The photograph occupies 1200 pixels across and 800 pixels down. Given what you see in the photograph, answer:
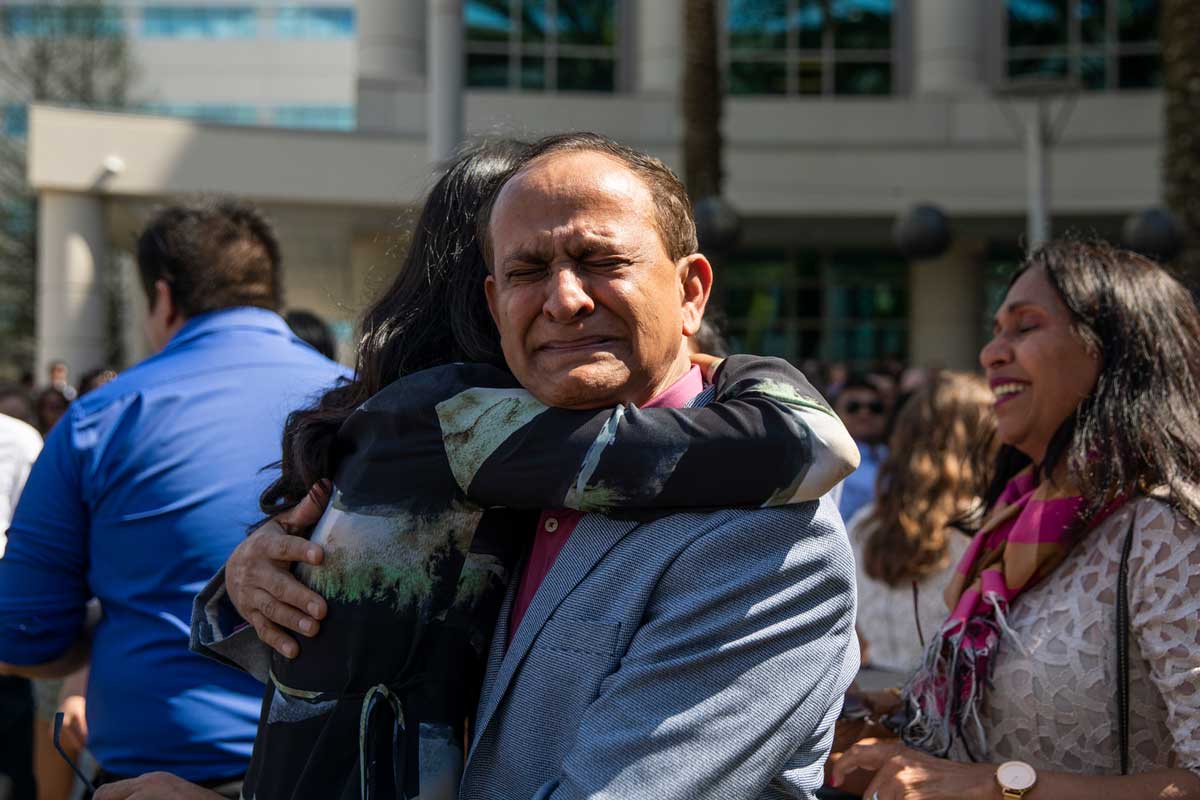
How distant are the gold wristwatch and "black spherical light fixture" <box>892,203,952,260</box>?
12554 millimetres

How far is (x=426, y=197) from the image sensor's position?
236 centimetres

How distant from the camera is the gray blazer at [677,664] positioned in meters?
1.73

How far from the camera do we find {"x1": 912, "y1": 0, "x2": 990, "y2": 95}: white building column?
2075 centimetres

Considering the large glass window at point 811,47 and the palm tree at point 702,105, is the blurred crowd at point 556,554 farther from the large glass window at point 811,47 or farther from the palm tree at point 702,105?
the large glass window at point 811,47

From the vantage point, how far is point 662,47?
21.0 meters

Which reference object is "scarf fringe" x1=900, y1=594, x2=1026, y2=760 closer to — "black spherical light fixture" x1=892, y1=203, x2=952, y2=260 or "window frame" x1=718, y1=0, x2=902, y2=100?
"black spherical light fixture" x1=892, y1=203, x2=952, y2=260

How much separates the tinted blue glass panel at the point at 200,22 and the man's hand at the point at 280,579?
52474 mm

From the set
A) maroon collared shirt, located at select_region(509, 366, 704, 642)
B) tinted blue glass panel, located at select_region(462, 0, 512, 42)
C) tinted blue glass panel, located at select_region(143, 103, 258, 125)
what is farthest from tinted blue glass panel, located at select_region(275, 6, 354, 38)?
maroon collared shirt, located at select_region(509, 366, 704, 642)

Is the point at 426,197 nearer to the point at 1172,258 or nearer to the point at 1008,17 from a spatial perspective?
the point at 1172,258

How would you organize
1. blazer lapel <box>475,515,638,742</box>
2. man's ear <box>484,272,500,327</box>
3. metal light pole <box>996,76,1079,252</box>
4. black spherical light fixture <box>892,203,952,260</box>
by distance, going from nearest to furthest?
blazer lapel <box>475,515,638,742</box> < man's ear <box>484,272,500,327</box> < metal light pole <box>996,76,1079,252</box> < black spherical light fixture <box>892,203,952,260</box>

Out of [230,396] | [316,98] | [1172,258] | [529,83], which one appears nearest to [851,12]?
[529,83]

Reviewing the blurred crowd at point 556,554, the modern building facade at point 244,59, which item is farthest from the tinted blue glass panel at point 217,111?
the blurred crowd at point 556,554

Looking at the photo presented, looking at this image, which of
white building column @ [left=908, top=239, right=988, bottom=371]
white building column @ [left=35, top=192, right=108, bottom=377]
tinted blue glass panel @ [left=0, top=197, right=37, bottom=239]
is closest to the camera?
→ white building column @ [left=35, top=192, right=108, bottom=377]

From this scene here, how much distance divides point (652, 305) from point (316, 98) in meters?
51.4
